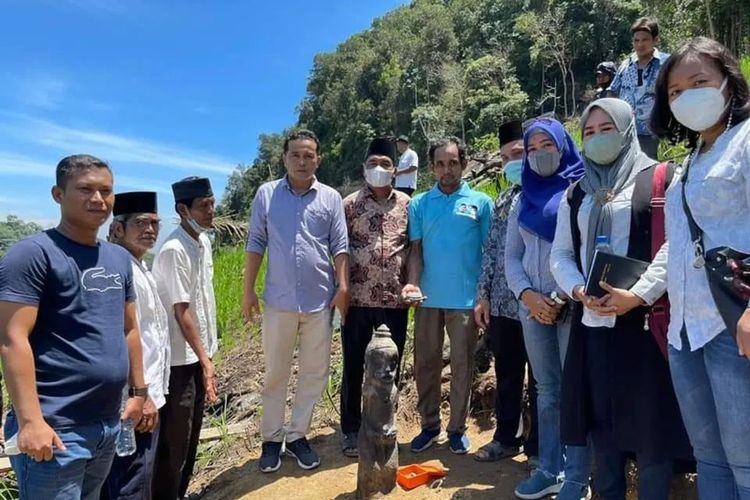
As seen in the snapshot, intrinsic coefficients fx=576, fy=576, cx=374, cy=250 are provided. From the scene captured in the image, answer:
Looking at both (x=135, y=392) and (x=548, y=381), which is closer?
(x=135, y=392)

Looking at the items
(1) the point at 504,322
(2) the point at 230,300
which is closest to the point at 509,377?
(1) the point at 504,322

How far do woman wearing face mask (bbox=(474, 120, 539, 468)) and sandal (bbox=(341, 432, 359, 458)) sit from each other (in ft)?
2.87

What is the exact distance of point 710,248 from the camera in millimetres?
1863

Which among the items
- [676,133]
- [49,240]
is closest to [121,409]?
[49,240]

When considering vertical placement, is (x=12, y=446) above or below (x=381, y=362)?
below

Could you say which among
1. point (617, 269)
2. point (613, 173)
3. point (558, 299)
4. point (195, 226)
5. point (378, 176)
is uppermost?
point (378, 176)

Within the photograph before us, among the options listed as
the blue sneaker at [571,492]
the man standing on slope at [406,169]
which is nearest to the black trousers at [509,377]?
the blue sneaker at [571,492]

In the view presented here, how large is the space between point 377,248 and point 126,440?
1.94 m

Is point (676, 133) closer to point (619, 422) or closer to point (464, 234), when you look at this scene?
point (619, 422)

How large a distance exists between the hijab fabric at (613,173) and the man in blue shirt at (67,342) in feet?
6.71

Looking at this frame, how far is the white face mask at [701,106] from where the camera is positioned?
194 centimetres

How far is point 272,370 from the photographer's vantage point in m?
3.85

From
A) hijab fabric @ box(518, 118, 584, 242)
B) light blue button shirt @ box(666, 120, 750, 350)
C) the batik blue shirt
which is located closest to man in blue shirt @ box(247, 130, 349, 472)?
hijab fabric @ box(518, 118, 584, 242)

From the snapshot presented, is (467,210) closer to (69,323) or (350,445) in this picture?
(350,445)
